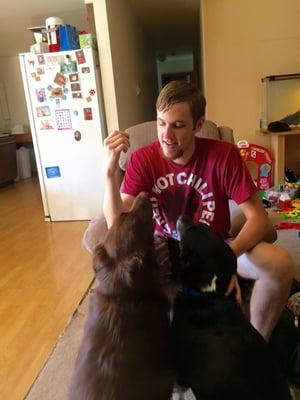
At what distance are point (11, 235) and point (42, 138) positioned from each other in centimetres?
104

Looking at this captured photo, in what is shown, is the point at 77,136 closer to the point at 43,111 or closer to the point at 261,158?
the point at 43,111

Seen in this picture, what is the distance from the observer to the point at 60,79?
11.5 feet

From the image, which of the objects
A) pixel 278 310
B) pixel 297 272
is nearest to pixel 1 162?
pixel 297 272

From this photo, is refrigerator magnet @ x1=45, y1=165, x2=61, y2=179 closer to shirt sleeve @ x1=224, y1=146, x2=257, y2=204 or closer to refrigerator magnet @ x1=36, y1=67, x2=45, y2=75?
refrigerator magnet @ x1=36, y1=67, x2=45, y2=75

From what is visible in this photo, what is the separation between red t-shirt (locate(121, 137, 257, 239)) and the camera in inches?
53.5

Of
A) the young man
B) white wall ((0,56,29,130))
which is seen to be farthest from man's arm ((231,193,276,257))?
white wall ((0,56,29,130))

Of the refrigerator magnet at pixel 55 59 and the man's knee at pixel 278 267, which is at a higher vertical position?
the refrigerator magnet at pixel 55 59

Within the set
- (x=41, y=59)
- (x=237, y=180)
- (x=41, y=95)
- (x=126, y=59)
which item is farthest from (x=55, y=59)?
(x=237, y=180)

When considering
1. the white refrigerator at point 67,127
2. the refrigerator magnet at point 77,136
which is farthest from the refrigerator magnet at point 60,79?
the refrigerator magnet at point 77,136

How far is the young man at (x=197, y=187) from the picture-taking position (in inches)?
50.4

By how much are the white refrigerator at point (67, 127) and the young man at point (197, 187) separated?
2.24 meters

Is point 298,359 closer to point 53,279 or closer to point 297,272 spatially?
point 297,272

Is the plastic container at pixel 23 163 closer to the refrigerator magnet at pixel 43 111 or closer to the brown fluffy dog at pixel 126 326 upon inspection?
the refrigerator magnet at pixel 43 111

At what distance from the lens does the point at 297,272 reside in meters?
2.10
